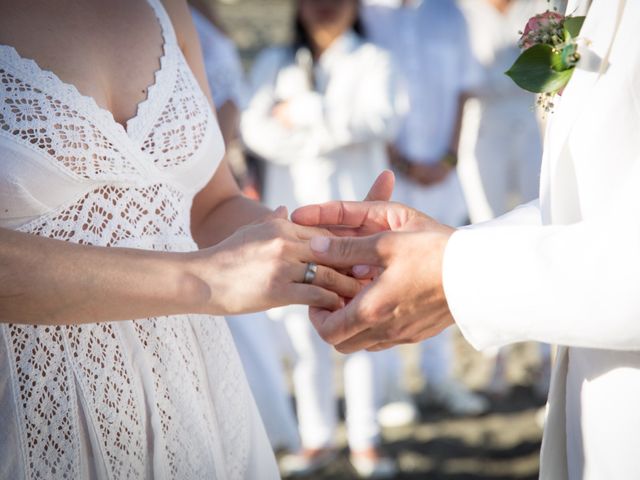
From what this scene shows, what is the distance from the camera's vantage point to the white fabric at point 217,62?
4.37m

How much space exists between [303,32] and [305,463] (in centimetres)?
269

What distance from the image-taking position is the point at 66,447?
65.7 inches

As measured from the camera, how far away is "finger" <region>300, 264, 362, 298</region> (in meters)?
1.91

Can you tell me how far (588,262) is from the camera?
1486 millimetres

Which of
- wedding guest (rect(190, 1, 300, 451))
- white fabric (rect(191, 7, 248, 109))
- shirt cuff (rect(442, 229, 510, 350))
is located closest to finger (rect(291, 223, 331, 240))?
shirt cuff (rect(442, 229, 510, 350))

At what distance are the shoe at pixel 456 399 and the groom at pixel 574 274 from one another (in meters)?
3.93

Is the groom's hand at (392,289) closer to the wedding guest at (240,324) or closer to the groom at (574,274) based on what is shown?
the groom at (574,274)

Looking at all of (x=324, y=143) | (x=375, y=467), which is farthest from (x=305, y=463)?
(x=324, y=143)

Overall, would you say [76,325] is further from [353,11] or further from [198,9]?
[353,11]

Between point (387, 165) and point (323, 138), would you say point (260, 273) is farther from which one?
point (387, 165)

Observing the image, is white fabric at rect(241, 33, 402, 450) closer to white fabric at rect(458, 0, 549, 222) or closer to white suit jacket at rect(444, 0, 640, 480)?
white fabric at rect(458, 0, 549, 222)

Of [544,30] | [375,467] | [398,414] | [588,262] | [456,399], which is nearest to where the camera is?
[588,262]

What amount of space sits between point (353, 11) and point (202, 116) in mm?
3309

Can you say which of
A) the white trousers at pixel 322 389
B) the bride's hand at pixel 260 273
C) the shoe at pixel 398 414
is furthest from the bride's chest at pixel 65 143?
the shoe at pixel 398 414
